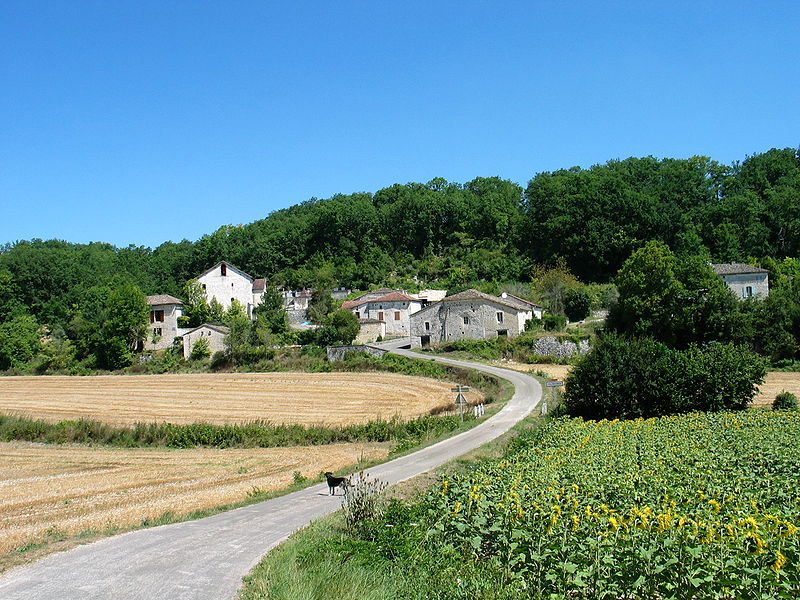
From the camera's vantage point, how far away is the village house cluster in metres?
60.1

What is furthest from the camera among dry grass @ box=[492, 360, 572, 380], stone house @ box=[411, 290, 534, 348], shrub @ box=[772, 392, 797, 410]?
stone house @ box=[411, 290, 534, 348]

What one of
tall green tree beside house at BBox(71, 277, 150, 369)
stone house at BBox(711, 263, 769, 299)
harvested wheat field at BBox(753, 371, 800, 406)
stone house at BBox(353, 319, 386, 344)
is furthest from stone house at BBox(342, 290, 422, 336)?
harvested wheat field at BBox(753, 371, 800, 406)

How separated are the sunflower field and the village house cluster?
44.2 m

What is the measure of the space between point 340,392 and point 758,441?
30831mm

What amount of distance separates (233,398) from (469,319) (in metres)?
22.9

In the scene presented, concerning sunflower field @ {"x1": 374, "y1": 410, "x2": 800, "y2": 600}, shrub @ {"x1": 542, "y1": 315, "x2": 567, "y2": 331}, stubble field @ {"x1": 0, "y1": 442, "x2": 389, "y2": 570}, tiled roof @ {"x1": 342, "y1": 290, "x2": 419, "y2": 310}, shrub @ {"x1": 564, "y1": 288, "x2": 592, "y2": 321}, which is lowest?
stubble field @ {"x1": 0, "y1": 442, "x2": 389, "y2": 570}

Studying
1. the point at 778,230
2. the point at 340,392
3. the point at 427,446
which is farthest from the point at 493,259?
the point at 427,446

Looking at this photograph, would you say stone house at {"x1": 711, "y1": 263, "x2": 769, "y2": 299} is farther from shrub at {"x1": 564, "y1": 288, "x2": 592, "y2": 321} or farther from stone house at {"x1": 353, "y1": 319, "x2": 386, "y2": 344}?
stone house at {"x1": 353, "y1": 319, "x2": 386, "y2": 344}

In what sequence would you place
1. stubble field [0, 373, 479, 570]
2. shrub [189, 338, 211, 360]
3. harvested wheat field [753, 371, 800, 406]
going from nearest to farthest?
stubble field [0, 373, 479, 570], harvested wheat field [753, 371, 800, 406], shrub [189, 338, 211, 360]

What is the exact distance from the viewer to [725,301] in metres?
49.6

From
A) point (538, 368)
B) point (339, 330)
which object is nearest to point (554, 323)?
point (538, 368)

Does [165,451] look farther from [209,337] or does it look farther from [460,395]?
[209,337]

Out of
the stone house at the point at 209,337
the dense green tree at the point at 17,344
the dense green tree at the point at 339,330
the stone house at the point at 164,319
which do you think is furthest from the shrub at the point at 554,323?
the dense green tree at the point at 17,344

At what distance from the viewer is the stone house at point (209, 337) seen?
207 feet
